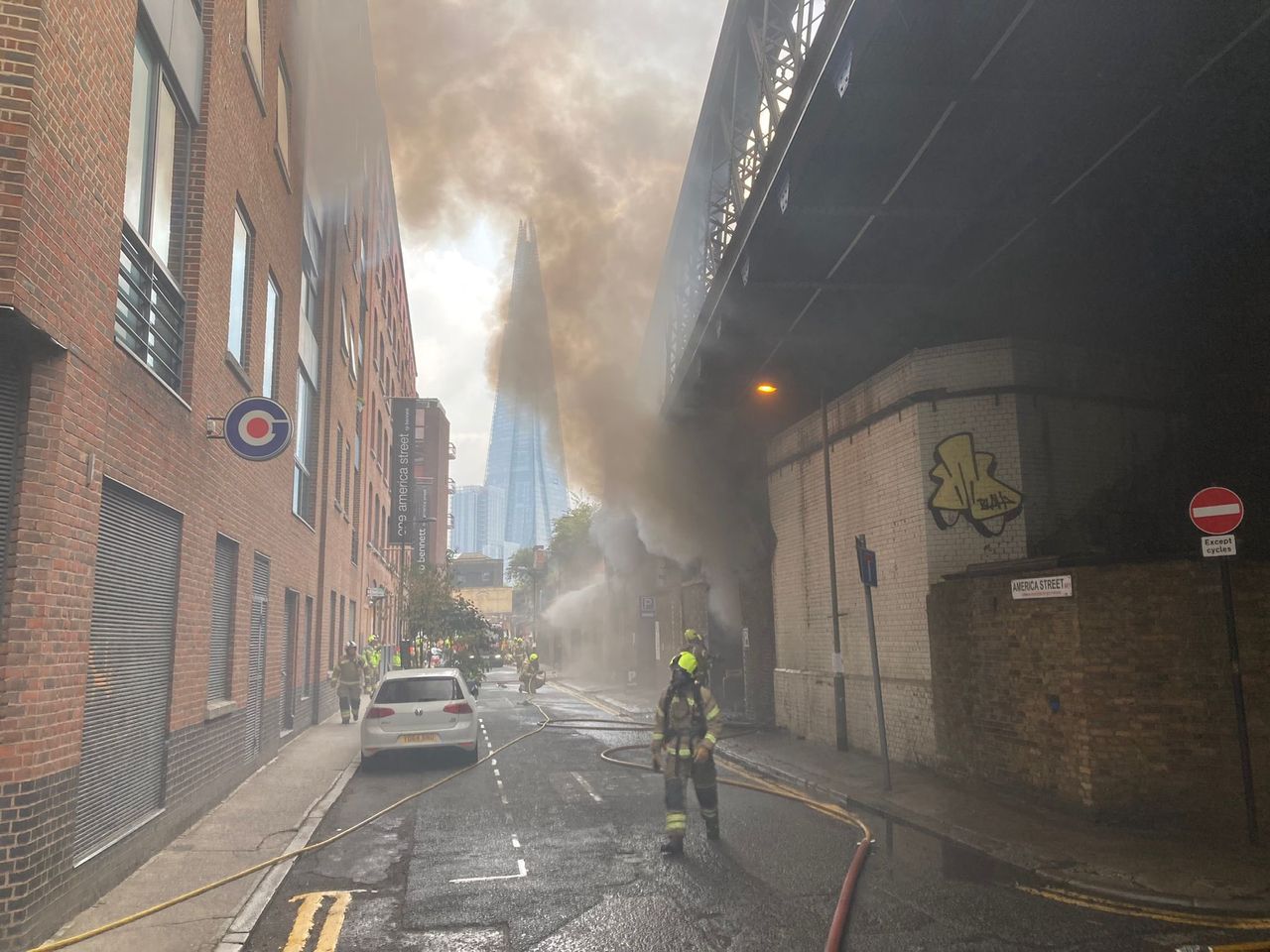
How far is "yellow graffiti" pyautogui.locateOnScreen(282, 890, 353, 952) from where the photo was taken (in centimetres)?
527

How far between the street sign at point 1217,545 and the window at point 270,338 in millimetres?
10944

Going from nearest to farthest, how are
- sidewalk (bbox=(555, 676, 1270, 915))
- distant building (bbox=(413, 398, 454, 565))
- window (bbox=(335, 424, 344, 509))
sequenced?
sidewalk (bbox=(555, 676, 1270, 915)), window (bbox=(335, 424, 344, 509)), distant building (bbox=(413, 398, 454, 565))

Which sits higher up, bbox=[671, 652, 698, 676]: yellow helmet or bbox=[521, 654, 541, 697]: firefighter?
bbox=[671, 652, 698, 676]: yellow helmet

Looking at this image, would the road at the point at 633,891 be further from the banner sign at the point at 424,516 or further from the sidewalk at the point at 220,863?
the banner sign at the point at 424,516

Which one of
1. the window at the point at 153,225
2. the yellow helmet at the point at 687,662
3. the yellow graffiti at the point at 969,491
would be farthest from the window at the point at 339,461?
the yellow helmet at the point at 687,662

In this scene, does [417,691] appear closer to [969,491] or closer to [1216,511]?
[969,491]

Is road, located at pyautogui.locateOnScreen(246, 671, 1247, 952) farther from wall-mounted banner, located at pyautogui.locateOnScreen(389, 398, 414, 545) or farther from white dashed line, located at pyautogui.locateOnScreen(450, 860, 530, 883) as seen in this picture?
wall-mounted banner, located at pyautogui.locateOnScreen(389, 398, 414, 545)

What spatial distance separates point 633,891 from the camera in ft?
20.5

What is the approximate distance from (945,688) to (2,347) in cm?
935

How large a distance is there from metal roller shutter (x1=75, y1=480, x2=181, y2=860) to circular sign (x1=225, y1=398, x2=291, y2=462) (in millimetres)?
981

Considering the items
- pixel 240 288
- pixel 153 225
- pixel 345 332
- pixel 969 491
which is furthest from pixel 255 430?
pixel 345 332

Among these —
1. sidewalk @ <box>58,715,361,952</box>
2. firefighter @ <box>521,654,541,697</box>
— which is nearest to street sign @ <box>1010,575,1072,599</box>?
sidewalk @ <box>58,715,361,952</box>

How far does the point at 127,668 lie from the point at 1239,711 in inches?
345

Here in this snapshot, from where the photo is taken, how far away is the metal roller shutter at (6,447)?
519cm
